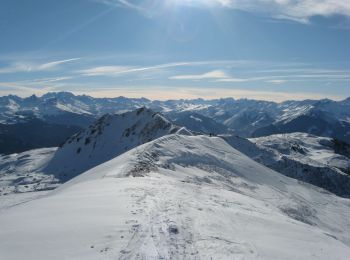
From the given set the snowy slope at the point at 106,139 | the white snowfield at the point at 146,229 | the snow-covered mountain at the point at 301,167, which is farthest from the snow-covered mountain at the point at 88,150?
the white snowfield at the point at 146,229

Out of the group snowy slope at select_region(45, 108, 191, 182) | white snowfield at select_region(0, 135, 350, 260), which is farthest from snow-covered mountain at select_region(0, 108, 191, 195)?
white snowfield at select_region(0, 135, 350, 260)

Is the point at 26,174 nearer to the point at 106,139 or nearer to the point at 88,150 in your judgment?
the point at 88,150

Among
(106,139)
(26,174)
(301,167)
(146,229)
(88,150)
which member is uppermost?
(146,229)

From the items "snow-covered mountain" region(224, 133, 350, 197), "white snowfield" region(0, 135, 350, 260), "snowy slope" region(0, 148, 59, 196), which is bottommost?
"snowy slope" region(0, 148, 59, 196)

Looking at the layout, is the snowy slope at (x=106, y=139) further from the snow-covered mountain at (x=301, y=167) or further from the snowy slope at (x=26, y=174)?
the snow-covered mountain at (x=301, y=167)

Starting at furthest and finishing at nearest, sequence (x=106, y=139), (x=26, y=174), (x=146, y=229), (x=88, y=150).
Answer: (x=26, y=174) < (x=106, y=139) < (x=88, y=150) < (x=146, y=229)

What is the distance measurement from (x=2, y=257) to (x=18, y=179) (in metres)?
112

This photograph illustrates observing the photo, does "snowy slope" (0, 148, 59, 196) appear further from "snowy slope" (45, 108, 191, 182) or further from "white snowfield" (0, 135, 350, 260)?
"white snowfield" (0, 135, 350, 260)

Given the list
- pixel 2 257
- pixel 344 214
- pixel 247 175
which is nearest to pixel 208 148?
pixel 247 175

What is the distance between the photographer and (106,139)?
407ft

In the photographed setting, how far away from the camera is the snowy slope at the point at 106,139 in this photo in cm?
10828

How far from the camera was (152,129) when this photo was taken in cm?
10744

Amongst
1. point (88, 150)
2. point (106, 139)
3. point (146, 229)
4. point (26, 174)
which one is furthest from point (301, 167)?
point (146, 229)

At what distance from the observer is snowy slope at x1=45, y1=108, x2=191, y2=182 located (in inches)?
4263
